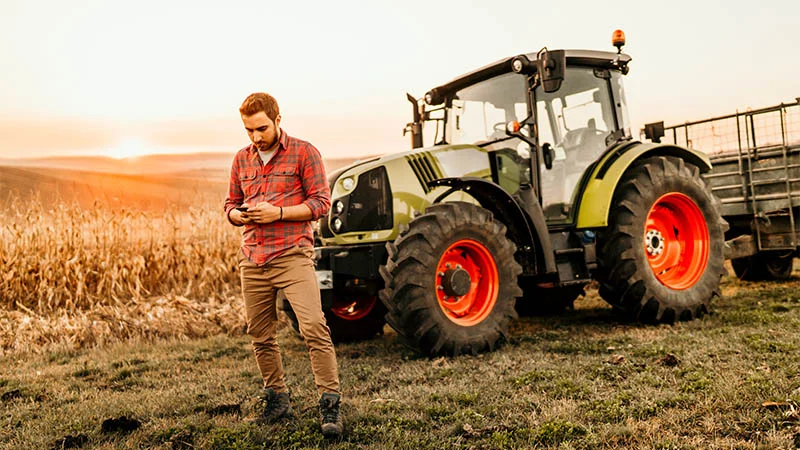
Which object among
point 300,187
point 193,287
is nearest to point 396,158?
point 300,187

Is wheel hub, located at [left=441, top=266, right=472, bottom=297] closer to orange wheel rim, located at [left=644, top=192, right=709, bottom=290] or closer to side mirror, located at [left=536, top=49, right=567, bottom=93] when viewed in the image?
side mirror, located at [left=536, top=49, right=567, bottom=93]

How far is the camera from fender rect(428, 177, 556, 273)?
5844mm

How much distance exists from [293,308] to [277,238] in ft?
1.32

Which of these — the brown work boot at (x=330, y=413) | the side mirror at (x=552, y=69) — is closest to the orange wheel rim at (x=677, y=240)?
the side mirror at (x=552, y=69)

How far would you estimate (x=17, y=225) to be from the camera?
8.03m

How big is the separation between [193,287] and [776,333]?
21.6 feet

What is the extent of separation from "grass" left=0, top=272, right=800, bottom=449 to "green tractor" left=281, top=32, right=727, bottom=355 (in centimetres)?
37

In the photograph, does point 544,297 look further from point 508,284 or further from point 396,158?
point 396,158

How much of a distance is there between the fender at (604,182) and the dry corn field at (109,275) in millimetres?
3920

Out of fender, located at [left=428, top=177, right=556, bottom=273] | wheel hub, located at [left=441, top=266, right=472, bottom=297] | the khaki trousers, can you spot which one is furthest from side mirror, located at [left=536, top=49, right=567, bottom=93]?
the khaki trousers

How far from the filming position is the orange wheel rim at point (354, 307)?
6.50 metres

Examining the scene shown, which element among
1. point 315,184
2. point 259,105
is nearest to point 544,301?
point 315,184

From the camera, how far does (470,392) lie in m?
4.31

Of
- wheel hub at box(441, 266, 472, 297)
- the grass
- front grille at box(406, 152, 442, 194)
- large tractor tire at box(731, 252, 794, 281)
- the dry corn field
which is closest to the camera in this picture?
the grass
